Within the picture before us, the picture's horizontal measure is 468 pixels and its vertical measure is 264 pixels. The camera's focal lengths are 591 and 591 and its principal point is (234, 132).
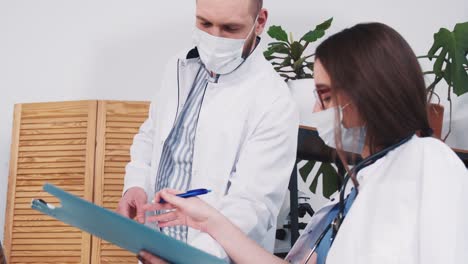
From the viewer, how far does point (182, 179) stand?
1535 millimetres

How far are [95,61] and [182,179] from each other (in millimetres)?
1782

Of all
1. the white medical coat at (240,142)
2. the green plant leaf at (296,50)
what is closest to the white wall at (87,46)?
the green plant leaf at (296,50)

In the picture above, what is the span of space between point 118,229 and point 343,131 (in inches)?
19.1

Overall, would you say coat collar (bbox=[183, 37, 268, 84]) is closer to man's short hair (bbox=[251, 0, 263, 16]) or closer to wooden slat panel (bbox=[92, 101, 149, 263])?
man's short hair (bbox=[251, 0, 263, 16])

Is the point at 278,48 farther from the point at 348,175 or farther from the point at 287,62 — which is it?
the point at 348,175

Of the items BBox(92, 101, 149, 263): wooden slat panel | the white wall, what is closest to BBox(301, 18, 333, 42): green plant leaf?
the white wall

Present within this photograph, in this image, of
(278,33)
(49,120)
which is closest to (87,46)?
(49,120)

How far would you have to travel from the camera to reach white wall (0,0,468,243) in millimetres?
3125

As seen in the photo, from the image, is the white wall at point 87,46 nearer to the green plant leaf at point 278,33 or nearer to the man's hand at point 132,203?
the green plant leaf at point 278,33

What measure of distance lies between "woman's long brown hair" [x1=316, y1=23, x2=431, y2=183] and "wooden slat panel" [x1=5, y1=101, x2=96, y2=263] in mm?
1878

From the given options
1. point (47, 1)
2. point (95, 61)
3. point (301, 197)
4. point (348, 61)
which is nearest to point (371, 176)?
point (348, 61)

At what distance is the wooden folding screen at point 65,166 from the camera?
2719mm

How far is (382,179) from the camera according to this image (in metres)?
1.01

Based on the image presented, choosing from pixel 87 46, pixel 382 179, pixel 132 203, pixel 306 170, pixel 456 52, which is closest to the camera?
pixel 382 179
